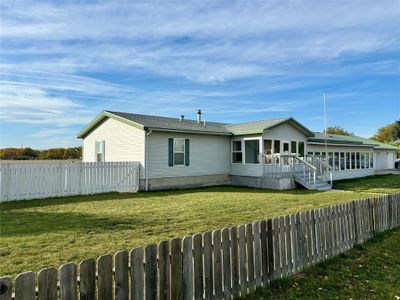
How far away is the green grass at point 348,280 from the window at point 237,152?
14033 mm

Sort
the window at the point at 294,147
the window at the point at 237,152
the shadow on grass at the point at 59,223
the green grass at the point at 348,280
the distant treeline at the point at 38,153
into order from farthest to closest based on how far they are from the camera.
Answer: the distant treeline at the point at 38,153 < the window at the point at 294,147 < the window at the point at 237,152 < the shadow on grass at the point at 59,223 < the green grass at the point at 348,280

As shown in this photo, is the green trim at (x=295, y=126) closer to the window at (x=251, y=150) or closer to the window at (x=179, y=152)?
the window at (x=251, y=150)

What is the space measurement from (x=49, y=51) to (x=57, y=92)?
6866mm

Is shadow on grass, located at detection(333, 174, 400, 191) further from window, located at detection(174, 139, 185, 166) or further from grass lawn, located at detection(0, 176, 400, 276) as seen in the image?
window, located at detection(174, 139, 185, 166)

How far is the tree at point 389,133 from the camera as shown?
63041 mm

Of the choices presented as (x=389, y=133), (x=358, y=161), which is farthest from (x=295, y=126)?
(x=389, y=133)

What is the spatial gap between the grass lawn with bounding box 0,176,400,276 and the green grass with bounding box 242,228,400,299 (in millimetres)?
2726

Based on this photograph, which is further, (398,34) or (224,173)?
(224,173)

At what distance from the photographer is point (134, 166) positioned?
15.5m

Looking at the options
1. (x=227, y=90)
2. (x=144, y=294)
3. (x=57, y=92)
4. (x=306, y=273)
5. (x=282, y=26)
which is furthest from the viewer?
(x=227, y=90)

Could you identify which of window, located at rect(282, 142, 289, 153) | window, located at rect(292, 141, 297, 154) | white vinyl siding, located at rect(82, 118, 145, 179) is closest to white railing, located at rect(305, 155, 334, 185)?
window, located at rect(292, 141, 297, 154)

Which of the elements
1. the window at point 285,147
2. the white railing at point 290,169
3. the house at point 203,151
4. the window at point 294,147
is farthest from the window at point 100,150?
the window at point 294,147

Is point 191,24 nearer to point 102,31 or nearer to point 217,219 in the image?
point 102,31

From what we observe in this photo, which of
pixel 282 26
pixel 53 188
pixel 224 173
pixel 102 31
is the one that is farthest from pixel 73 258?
pixel 224 173
